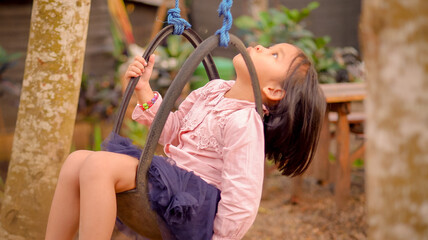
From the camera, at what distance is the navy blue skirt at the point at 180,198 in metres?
1.65

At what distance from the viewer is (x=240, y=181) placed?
170 centimetres

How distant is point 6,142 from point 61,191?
344 centimetres

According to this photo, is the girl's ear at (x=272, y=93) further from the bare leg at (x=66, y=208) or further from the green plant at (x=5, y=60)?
the green plant at (x=5, y=60)

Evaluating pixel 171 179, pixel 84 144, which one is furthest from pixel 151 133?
pixel 84 144

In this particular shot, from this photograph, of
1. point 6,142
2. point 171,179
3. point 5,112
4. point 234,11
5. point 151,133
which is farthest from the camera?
point 234,11

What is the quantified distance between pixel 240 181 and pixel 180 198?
22 cm

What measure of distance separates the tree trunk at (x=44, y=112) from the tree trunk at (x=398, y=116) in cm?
160

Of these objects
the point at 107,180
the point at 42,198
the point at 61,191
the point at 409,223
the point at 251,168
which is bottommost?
the point at 42,198

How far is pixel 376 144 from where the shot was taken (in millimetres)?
844

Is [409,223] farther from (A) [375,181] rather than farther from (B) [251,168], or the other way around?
(B) [251,168]

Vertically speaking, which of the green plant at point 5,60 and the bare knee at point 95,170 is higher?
the bare knee at point 95,170

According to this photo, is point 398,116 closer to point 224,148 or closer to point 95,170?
point 224,148

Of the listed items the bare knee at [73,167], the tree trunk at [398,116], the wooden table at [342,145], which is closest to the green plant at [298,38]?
the wooden table at [342,145]

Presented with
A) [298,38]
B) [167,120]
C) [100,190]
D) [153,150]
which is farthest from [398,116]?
[298,38]
